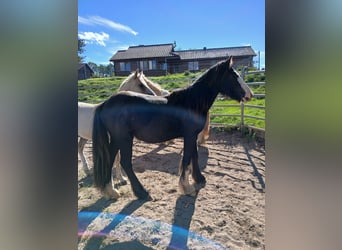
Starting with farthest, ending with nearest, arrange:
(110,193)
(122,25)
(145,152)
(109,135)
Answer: (145,152) → (109,135) → (110,193) → (122,25)

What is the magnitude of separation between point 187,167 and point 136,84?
57cm

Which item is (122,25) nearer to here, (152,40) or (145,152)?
(152,40)

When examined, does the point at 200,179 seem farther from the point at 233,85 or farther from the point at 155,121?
the point at 233,85

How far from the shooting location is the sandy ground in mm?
780

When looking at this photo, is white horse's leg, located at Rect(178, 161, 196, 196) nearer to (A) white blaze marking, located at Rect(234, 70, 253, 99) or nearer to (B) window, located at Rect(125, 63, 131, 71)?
(A) white blaze marking, located at Rect(234, 70, 253, 99)

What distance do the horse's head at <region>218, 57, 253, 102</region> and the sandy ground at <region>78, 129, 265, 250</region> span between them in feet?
0.79

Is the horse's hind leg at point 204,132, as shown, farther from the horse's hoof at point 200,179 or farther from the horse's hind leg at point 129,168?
the horse's hind leg at point 129,168

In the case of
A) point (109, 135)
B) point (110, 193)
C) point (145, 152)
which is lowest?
point (110, 193)

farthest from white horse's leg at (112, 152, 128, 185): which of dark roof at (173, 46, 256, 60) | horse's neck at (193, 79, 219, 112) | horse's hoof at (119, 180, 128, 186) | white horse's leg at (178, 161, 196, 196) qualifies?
dark roof at (173, 46, 256, 60)

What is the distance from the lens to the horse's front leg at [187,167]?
1.32 meters

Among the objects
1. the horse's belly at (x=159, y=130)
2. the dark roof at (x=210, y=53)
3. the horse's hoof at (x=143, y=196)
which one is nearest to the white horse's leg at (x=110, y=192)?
the horse's hoof at (x=143, y=196)
